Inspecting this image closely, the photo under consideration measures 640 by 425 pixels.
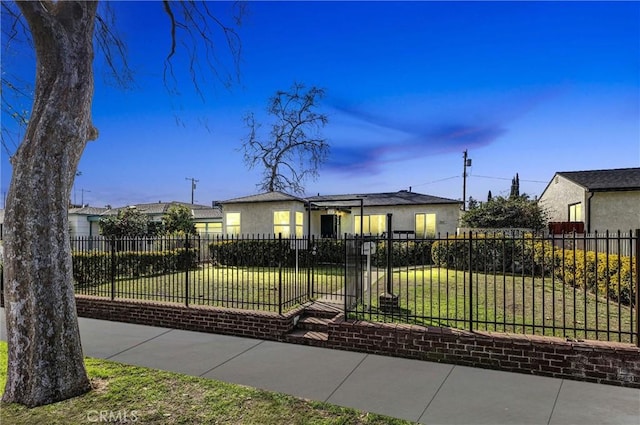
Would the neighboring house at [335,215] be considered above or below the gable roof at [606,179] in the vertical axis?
below

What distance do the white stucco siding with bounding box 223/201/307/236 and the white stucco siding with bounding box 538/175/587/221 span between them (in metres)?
13.3

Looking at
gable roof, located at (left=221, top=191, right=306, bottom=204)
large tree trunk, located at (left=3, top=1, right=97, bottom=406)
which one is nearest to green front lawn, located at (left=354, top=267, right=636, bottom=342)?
large tree trunk, located at (left=3, top=1, right=97, bottom=406)

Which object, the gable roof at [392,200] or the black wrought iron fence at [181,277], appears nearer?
the black wrought iron fence at [181,277]

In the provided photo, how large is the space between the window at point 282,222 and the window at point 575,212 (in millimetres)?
13844

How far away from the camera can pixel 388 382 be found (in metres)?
4.53

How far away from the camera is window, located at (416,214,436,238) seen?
19078 millimetres

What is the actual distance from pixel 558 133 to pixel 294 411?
1386 centimetres

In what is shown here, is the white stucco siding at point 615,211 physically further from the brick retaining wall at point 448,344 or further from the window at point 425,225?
the brick retaining wall at point 448,344

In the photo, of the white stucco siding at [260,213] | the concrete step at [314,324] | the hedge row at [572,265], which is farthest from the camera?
the white stucco siding at [260,213]

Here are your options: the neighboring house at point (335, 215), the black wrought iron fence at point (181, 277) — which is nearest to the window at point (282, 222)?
the neighboring house at point (335, 215)

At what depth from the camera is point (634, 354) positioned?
14.1 feet

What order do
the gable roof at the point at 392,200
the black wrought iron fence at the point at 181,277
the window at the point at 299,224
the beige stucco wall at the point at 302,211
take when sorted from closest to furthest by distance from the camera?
the black wrought iron fence at the point at 181,277 → the beige stucco wall at the point at 302,211 → the window at the point at 299,224 → the gable roof at the point at 392,200

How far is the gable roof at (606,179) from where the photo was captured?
52.3 ft

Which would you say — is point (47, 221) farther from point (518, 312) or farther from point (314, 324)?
point (518, 312)
